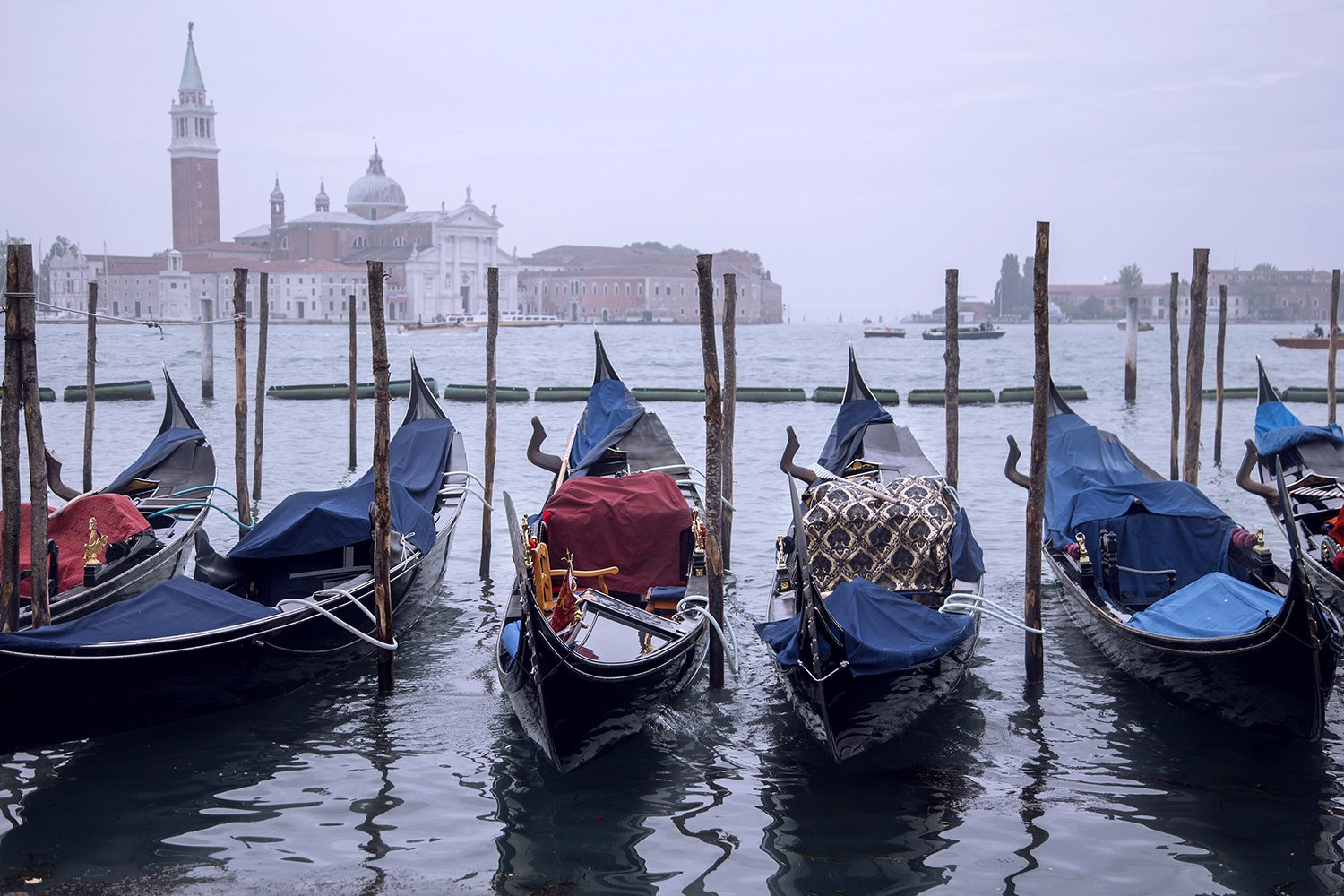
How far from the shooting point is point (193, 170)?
61.7m

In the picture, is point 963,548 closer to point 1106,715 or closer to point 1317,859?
point 1106,715

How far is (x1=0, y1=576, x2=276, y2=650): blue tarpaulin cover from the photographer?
12.9 ft

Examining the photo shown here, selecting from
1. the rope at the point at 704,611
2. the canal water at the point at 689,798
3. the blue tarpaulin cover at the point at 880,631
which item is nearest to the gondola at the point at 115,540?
the canal water at the point at 689,798

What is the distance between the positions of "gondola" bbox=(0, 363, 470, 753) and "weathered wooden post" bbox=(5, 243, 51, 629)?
1.18 feet

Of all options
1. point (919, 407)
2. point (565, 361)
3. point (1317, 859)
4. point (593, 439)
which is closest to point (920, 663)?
point (1317, 859)

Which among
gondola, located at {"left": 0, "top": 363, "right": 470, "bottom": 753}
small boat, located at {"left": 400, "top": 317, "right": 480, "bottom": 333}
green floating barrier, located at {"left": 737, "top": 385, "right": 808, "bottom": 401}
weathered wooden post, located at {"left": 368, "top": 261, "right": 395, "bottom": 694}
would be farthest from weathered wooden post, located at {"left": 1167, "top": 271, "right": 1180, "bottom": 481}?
small boat, located at {"left": 400, "top": 317, "right": 480, "bottom": 333}

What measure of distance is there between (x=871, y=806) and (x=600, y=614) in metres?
1.32

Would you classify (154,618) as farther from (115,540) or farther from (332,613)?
(115,540)

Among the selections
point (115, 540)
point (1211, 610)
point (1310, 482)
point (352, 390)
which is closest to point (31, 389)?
point (115, 540)

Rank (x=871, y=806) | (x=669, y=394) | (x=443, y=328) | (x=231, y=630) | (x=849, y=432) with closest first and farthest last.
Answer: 1. (x=871, y=806)
2. (x=231, y=630)
3. (x=849, y=432)
4. (x=669, y=394)
5. (x=443, y=328)

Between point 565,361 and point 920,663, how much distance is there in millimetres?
30688

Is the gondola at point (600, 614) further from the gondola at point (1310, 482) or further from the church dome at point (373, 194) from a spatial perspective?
the church dome at point (373, 194)

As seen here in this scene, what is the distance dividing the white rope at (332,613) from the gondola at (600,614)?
468mm

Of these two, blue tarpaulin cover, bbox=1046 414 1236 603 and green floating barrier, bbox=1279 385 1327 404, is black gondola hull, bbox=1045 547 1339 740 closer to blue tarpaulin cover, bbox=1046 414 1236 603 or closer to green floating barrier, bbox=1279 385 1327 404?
blue tarpaulin cover, bbox=1046 414 1236 603
